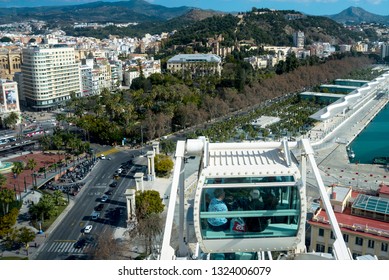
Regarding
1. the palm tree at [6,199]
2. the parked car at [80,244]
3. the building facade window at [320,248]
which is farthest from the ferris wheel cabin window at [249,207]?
the palm tree at [6,199]

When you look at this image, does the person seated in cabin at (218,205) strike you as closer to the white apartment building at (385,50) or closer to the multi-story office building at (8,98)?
the multi-story office building at (8,98)

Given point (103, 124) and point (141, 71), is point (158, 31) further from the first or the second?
point (103, 124)

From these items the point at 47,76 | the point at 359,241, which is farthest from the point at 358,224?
the point at 47,76

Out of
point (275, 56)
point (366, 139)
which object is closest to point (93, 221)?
point (366, 139)

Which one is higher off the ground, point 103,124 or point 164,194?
point 103,124

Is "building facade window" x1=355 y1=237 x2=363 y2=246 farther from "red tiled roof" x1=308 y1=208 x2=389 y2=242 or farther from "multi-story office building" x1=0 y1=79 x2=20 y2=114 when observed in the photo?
"multi-story office building" x1=0 y1=79 x2=20 y2=114

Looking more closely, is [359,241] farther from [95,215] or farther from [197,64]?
[197,64]

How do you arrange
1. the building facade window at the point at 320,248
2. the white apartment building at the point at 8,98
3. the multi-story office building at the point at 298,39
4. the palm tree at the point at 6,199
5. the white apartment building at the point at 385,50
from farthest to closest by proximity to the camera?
1. the multi-story office building at the point at 298,39
2. the white apartment building at the point at 385,50
3. the white apartment building at the point at 8,98
4. the palm tree at the point at 6,199
5. the building facade window at the point at 320,248
